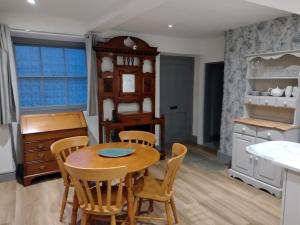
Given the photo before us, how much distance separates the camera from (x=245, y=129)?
138 inches

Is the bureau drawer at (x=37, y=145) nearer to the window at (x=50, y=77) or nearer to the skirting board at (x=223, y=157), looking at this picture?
the window at (x=50, y=77)

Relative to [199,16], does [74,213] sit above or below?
below

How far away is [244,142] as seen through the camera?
3.53 meters

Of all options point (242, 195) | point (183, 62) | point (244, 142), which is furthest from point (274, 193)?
point (183, 62)

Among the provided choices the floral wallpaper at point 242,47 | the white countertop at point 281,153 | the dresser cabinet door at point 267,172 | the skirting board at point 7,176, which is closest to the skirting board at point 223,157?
the floral wallpaper at point 242,47

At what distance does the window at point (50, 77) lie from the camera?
379 cm

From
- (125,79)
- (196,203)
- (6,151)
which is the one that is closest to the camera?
(196,203)

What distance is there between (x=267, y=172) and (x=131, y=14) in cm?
277

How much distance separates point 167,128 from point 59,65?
2.75 metres

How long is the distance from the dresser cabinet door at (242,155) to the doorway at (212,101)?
1.68 meters

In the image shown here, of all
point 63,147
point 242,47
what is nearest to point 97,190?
point 63,147

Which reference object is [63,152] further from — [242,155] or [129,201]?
[242,155]

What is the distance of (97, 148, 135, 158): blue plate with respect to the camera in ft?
7.81

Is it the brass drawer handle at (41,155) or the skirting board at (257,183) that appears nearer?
the skirting board at (257,183)
